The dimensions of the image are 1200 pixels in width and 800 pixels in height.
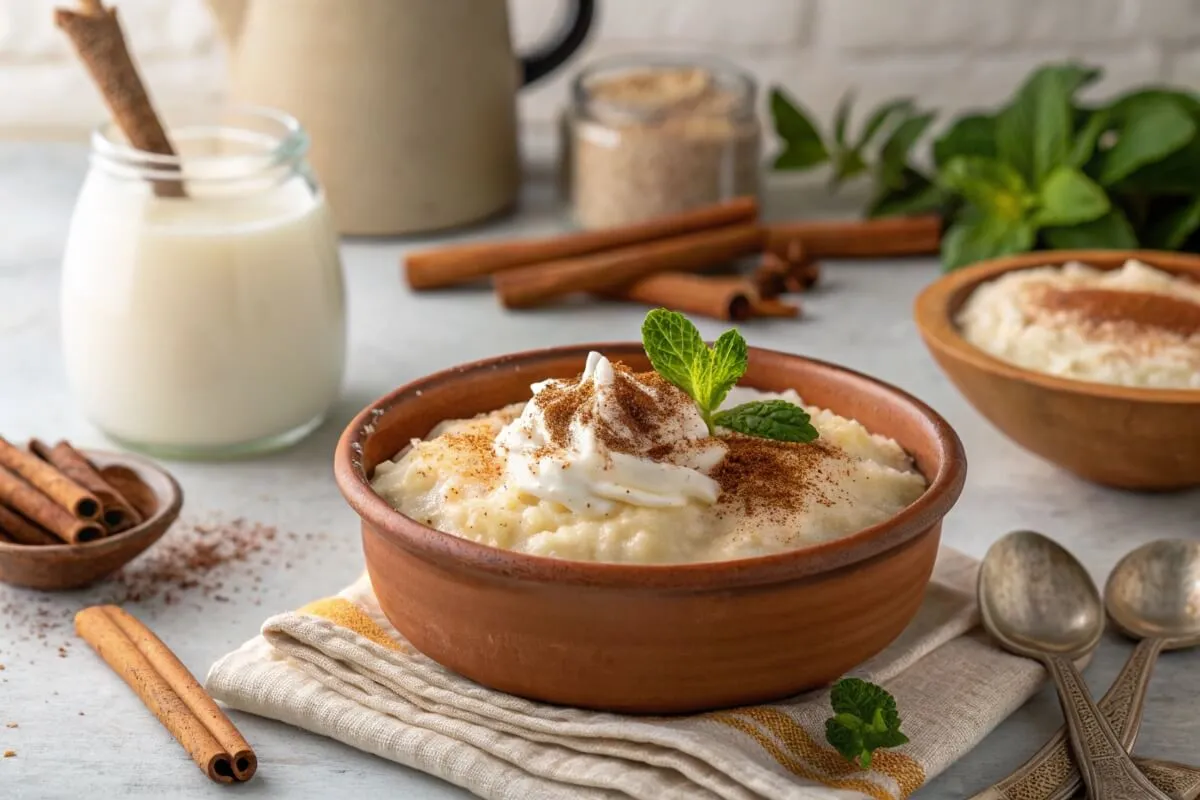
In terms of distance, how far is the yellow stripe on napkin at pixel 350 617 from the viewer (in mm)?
1278

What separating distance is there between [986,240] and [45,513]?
132cm

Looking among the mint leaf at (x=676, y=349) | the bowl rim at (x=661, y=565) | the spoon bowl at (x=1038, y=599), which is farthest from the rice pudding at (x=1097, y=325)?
the mint leaf at (x=676, y=349)

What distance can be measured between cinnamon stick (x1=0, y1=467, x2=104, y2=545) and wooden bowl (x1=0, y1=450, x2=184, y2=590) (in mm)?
17

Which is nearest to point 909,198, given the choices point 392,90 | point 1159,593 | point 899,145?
point 899,145

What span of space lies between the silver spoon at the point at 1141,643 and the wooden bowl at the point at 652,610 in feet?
0.49

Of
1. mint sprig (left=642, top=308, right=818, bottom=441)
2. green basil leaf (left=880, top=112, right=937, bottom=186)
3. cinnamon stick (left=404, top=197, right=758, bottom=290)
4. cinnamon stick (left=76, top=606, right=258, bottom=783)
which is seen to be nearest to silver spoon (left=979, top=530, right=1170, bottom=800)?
mint sprig (left=642, top=308, right=818, bottom=441)

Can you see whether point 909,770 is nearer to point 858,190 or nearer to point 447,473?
point 447,473

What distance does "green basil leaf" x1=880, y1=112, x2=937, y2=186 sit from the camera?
7.88 feet

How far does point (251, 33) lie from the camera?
7.43 ft

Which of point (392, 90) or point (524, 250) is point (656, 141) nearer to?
point (524, 250)

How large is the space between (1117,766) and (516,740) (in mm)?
439

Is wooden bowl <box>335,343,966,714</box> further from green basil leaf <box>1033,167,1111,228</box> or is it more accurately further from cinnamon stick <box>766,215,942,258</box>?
cinnamon stick <box>766,215,942,258</box>

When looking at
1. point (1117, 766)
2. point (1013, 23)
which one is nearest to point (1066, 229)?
point (1013, 23)

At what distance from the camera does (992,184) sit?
7.20 feet
